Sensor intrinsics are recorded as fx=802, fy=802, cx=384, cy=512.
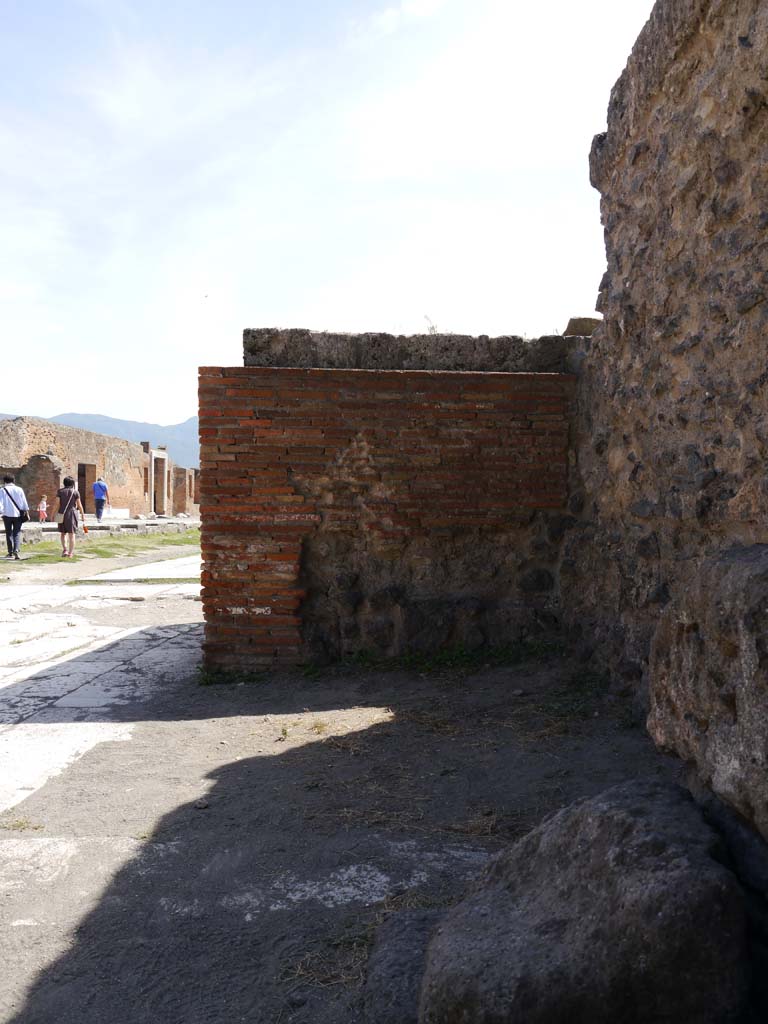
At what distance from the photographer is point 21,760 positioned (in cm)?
351

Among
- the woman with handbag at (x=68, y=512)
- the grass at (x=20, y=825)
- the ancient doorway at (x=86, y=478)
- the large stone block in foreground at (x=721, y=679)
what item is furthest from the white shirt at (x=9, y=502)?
the large stone block in foreground at (x=721, y=679)

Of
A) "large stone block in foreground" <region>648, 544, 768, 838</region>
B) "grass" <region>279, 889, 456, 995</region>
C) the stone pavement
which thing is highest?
"large stone block in foreground" <region>648, 544, 768, 838</region>

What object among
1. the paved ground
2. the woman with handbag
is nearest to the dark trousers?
the woman with handbag

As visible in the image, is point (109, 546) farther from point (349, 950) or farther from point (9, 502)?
point (349, 950)

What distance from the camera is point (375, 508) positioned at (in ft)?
16.1

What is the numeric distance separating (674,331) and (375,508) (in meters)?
2.11

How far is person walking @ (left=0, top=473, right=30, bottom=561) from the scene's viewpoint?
12570 millimetres

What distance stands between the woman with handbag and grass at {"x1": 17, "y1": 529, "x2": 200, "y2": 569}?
0.71ft

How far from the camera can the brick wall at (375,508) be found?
190 inches

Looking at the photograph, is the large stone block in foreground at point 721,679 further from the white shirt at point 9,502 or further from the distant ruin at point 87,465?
the distant ruin at point 87,465

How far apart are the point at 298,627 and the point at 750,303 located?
3.16 meters

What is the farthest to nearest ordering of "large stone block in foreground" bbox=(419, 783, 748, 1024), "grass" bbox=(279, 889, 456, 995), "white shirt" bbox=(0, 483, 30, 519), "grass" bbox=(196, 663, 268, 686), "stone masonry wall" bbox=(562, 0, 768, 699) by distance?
"white shirt" bbox=(0, 483, 30, 519)
"grass" bbox=(196, 663, 268, 686)
"stone masonry wall" bbox=(562, 0, 768, 699)
"grass" bbox=(279, 889, 456, 995)
"large stone block in foreground" bbox=(419, 783, 748, 1024)

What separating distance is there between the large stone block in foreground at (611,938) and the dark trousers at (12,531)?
494 inches

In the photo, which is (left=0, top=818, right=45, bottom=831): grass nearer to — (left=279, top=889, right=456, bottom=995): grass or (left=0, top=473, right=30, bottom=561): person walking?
(left=279, top=889, right=456, bottom=995): grass
